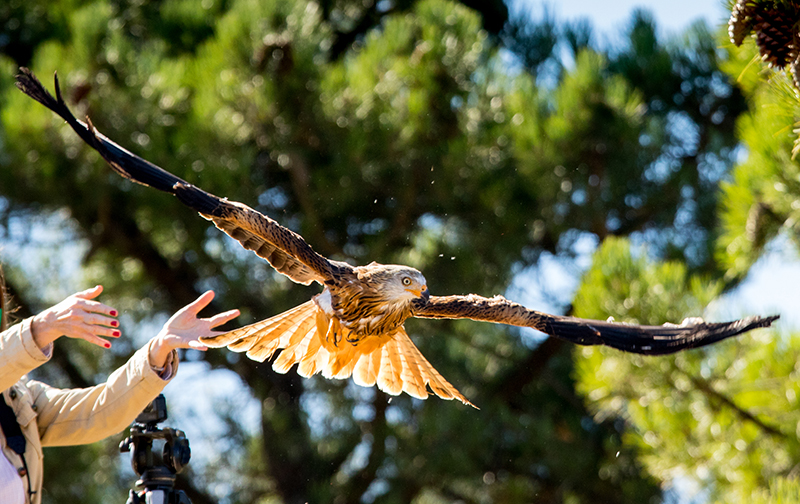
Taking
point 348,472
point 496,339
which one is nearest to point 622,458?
point 496,339

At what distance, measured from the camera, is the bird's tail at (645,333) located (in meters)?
2.39

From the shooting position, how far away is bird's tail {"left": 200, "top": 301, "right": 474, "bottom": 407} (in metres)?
3.08

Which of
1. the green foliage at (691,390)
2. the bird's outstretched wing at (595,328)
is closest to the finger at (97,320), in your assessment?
the bird's outstretched wing at (595,328)

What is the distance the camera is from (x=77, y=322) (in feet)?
6.15

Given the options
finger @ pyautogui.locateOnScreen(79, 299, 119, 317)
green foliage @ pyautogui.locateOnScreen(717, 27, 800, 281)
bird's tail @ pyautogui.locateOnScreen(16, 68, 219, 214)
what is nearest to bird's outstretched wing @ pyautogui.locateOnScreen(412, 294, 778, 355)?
green foliage @ pyautogui.locateOnScreen(717, 27, 800, 281)

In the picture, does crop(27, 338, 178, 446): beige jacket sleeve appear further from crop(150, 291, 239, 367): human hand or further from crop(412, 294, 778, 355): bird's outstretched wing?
crop(412, 294, 778, 355): bird's outstretched wing

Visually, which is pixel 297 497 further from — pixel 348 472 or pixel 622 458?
pixel 622 458

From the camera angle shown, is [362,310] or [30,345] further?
[362,310]

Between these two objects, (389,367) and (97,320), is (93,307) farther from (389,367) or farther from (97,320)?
(389,367)

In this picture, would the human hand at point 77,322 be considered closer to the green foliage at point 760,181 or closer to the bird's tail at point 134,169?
the bird's tail at point 134,169

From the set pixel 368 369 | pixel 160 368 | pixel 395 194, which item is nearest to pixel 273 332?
pixel 368 369

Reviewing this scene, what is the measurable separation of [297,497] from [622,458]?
2984 millimetres

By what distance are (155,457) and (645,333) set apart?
5.43 feet

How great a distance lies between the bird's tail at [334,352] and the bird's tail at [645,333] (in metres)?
0.52
